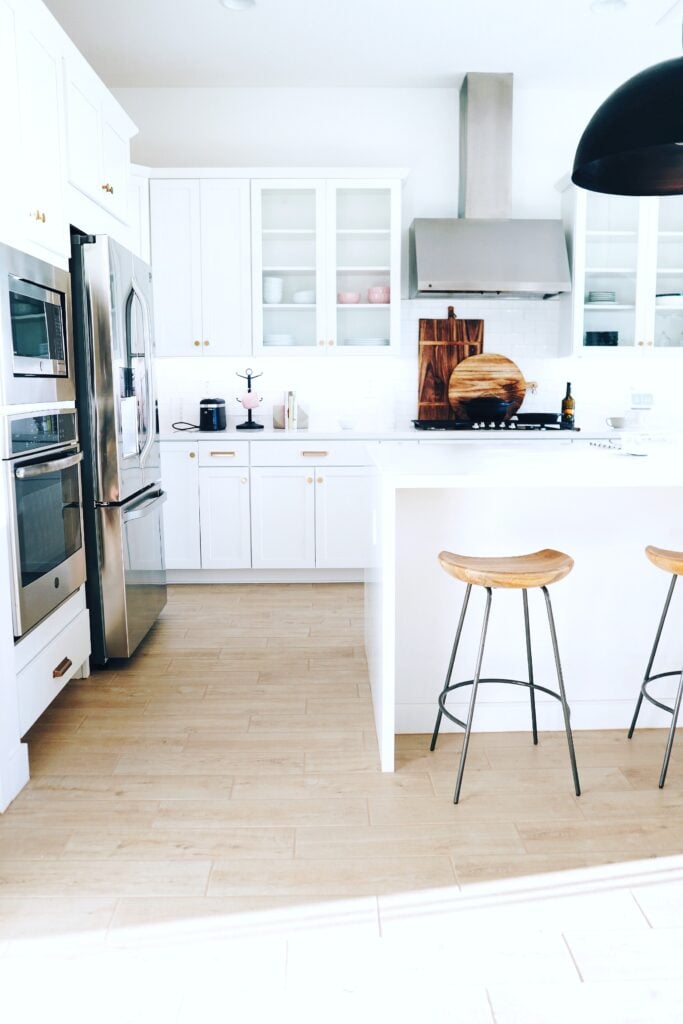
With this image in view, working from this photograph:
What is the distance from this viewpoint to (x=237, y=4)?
12.7 feet

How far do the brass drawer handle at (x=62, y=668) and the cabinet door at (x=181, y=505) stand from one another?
183 cm

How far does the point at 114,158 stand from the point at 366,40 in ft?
5.68

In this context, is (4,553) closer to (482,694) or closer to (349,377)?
(482,694)

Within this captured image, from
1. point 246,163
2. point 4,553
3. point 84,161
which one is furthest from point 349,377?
point 4,553

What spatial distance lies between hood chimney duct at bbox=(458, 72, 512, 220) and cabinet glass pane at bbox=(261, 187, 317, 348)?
1.00m

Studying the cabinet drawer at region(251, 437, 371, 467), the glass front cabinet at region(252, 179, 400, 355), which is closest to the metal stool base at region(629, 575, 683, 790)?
the cabinet drawer at region(251, 437, 371, 467)

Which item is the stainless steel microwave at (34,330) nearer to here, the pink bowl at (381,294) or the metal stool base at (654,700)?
the metal stool base at (654,700)

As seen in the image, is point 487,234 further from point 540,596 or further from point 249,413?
point 540,596

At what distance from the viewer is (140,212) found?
15.5 ft

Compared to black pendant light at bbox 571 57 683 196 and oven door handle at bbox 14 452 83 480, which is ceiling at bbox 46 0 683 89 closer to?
black pendant light at bbox 571 57 683 196

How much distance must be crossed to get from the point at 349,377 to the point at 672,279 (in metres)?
2.07

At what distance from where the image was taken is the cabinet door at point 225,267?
188 inches

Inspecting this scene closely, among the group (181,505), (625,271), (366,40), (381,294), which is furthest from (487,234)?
(181,505)

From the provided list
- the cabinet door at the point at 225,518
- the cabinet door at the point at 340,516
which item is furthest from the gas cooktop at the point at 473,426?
the cabinet door at the point at 225,518
